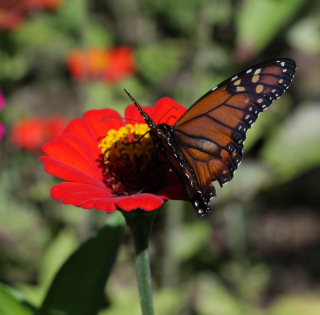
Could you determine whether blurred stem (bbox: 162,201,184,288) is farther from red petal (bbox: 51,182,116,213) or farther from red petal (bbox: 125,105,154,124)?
red petal (bbox: 51,182,116,213)

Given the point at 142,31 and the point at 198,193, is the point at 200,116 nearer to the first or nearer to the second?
the point at 198,193

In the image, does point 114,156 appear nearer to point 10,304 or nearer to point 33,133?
point 10,304

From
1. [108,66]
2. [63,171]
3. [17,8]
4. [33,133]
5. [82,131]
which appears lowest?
[63,171]

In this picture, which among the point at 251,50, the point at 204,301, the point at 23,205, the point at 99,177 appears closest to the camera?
the point at 99,177

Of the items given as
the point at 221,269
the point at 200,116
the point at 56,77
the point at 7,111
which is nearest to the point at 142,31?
the point at 56,77

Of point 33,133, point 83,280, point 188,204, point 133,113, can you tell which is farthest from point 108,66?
point 83,280

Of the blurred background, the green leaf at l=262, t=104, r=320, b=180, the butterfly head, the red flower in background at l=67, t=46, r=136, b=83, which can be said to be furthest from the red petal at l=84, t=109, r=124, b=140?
the red flower in background at l=67, t=46, r=136, b=83
